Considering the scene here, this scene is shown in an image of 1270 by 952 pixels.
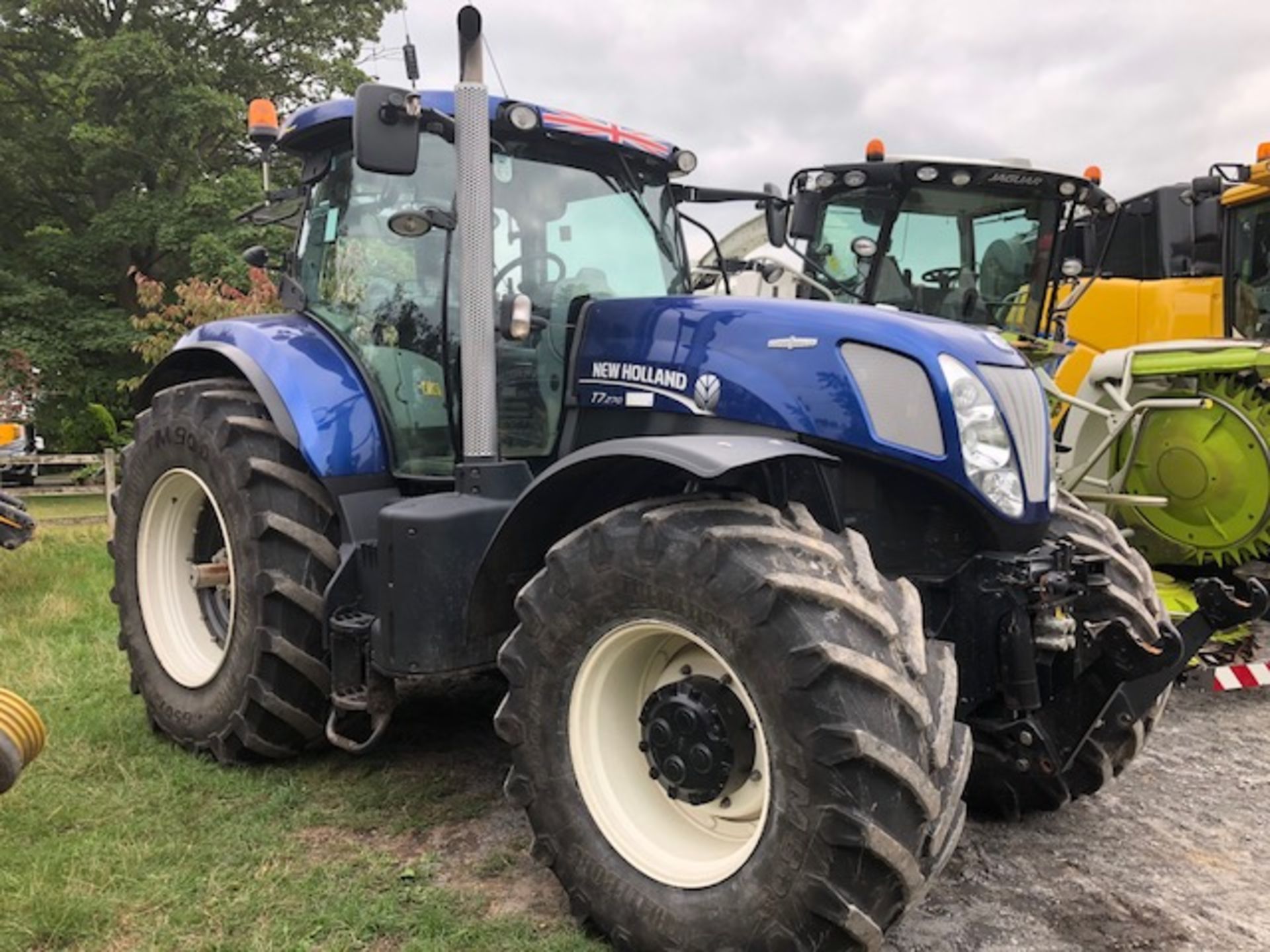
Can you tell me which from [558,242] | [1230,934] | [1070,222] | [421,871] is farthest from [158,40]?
[1230,934]

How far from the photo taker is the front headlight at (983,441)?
2.79 m

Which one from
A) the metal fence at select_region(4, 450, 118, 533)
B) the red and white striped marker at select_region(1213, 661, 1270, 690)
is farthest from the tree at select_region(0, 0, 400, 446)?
the red and white striped marker at select_region(1213, 661, 1270, 690)

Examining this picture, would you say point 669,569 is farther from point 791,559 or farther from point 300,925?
point 300,925

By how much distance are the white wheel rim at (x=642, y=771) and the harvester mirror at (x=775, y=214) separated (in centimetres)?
211

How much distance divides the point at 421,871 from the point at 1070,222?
21.0ft

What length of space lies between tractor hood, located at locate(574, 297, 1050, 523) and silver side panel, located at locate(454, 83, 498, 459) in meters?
0.45

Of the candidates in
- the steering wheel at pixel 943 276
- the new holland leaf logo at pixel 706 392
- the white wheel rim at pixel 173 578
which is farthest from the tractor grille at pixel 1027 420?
the steering wheel at pixel 943 276

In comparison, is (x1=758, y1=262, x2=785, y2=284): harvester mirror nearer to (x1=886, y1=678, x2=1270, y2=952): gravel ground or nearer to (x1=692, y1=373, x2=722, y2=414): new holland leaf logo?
(x1=692, y1=373, x2=722, y2=414): new holland leaf logo

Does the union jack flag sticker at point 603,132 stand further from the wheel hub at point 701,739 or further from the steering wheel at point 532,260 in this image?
the wheel hub at point 701,739

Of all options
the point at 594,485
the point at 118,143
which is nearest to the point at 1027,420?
the point at 594,485

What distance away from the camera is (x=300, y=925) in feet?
8.95

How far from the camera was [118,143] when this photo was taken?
55.2ft

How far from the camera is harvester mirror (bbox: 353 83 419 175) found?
294 centimetres

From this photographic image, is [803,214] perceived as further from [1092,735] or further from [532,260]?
[1092,735]
